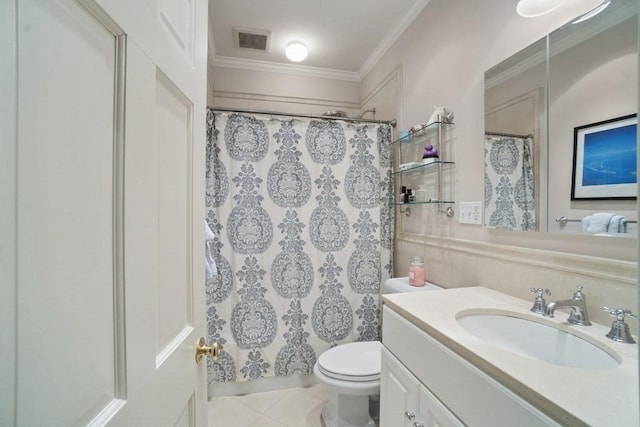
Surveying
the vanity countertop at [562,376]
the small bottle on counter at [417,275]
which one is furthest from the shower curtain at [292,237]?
the vanity countertop at [562,376]

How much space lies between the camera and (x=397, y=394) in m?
1.02

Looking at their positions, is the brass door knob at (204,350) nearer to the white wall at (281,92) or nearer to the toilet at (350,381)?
the toilet at (350,381)

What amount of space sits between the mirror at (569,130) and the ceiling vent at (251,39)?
5.57 feet

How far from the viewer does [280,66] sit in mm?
2598

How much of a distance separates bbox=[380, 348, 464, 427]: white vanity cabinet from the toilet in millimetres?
258

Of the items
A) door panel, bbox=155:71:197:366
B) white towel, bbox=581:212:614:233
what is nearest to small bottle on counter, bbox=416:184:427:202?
white towel, bbox=581:212:614:233

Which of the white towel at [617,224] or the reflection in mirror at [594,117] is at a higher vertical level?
the reflection in mirror at [594,117]

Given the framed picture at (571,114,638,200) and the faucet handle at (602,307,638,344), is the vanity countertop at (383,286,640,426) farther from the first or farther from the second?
the framed picture at (571,114,638,200)

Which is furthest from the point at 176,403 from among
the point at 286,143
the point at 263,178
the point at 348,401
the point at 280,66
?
the point at 280,66

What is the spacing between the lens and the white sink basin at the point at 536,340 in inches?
30.2

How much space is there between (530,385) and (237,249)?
5.30ft

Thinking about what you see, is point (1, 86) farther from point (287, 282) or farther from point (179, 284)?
point (287, 282)

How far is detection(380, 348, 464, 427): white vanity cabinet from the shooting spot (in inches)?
31.6

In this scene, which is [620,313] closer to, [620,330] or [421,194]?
[620,330]
